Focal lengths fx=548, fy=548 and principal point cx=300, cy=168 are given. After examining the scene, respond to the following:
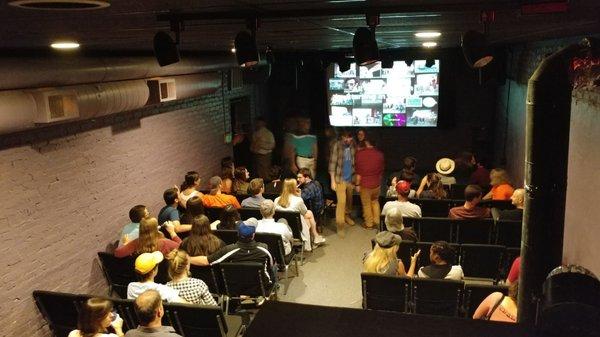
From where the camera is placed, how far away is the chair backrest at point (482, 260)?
5.52m

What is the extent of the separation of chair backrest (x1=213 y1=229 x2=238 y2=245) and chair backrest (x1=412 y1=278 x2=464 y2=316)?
85.2 inches

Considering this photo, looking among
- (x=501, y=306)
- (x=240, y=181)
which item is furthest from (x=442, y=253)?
(x=240, y=181)

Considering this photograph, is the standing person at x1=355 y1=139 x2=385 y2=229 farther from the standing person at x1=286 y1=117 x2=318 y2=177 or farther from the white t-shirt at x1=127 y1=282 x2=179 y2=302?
the white t-shirt at x1=127 y1=282 x2=179 y2=302

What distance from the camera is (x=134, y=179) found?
23.5 ft

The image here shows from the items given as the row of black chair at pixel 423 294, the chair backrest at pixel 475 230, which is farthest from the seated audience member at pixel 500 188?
the row of black chair at pixel 423 294

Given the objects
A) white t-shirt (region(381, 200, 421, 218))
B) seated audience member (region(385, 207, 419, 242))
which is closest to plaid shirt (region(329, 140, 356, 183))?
white t-shirt (region(381, 200, 421, 218))

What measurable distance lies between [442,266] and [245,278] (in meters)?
1.88

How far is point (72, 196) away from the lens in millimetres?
5816

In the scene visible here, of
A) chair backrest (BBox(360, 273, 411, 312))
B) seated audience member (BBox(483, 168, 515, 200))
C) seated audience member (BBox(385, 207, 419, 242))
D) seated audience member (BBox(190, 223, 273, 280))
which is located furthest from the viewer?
seated audience member (BBox(483, 168, 515, 200))

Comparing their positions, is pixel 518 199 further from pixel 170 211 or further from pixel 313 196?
pixel 170 211

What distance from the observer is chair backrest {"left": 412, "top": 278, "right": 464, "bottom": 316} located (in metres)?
4.56

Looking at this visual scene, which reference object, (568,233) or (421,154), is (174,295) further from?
(421,154)

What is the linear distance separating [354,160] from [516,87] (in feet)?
11.6

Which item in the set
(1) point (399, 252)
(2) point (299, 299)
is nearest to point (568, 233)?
(1) point (399, 252)
